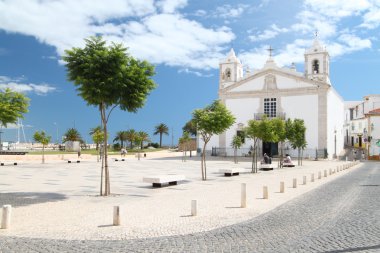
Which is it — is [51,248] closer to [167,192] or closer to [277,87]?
[167,192]

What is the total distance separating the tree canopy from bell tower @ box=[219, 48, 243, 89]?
38418 mm

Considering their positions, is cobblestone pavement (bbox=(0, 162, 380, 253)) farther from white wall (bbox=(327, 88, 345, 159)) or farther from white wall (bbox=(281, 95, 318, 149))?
white wall (bbox=(327, 88, 345, 159))

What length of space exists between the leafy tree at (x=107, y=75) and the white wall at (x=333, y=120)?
42.9 metres

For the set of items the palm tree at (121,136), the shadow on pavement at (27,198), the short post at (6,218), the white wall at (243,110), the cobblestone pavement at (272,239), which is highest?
the white wall at (243,110)

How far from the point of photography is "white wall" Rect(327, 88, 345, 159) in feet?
179

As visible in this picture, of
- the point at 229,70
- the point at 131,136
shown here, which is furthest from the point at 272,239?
the point at 131,136

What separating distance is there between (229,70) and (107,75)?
49650 mm

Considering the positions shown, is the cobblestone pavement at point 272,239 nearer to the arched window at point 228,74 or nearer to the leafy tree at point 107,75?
the leafy tree at point 107,75

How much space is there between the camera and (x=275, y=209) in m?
12.4

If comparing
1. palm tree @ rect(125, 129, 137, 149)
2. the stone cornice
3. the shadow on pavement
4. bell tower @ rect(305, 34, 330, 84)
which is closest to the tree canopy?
the shadow on pavement

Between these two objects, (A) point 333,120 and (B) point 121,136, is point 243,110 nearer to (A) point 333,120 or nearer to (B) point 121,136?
(A) point 333,120

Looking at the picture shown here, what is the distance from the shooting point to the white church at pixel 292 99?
2096 inches

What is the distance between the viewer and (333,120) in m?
59.2

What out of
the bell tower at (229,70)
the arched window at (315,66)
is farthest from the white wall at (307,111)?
the bell tower at (229,70)
